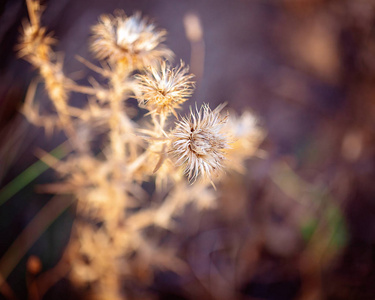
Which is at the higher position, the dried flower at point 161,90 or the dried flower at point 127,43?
the dried flower at point 127,43

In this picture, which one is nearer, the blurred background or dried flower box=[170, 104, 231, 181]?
Result: dried flower box=[170, 104, 231, 181]

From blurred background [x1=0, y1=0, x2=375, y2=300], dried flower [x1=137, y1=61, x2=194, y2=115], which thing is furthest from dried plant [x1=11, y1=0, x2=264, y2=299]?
blurred background [x1=0, y1=0, x2=375, y2=300]

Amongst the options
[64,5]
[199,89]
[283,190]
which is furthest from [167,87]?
[283,190]

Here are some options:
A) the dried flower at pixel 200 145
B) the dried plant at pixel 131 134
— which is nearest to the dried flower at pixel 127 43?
the dried plant at pixel 131 134

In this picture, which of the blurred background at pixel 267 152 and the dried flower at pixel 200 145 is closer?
the dried flower at pixel 200 145

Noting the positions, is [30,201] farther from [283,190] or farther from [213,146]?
[283,190]

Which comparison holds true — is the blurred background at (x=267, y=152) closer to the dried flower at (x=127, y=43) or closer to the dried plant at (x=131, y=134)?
the dried plant at (x=131, y=134)

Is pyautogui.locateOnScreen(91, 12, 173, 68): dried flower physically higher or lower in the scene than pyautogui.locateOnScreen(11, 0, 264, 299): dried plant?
higher

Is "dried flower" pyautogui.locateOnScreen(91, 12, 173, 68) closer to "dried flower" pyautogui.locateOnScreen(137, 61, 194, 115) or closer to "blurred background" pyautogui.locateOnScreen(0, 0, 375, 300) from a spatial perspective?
"dried flower" pyautogui.locateOnScreen(137, 61, 194, 115)
